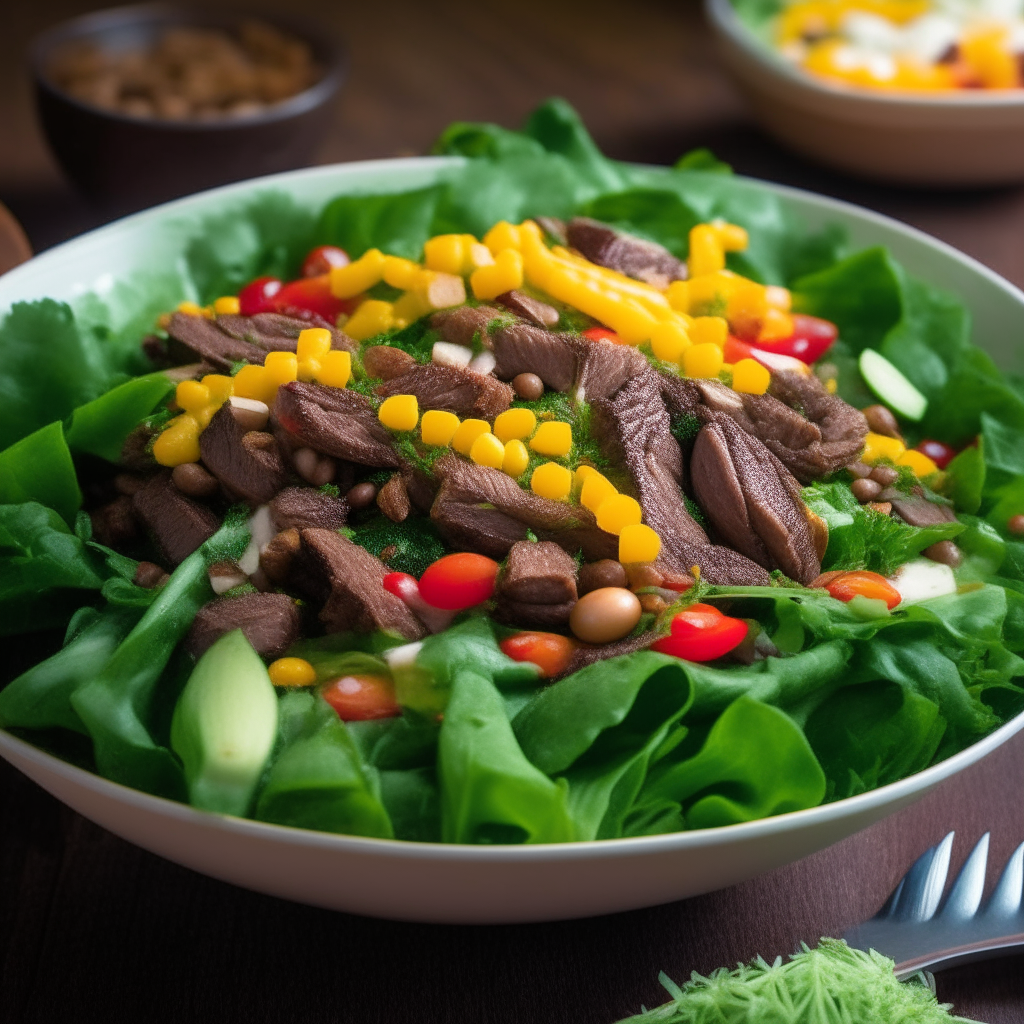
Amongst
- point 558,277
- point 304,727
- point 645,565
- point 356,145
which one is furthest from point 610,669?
point 356,145

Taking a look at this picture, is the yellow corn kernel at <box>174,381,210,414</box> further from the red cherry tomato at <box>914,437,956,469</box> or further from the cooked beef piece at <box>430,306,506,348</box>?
the red cherry tomato at <box>914,437,956,469</box>

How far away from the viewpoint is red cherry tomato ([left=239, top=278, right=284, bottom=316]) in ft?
11.7

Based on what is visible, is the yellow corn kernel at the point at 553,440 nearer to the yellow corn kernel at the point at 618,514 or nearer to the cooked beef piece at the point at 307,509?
the yellow corn kernel at the point at 618,514

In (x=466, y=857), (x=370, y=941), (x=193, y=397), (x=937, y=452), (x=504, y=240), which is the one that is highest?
(x=504, y=240)

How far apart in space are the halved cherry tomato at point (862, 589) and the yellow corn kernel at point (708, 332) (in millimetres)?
788

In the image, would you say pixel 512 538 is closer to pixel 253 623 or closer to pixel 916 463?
pixel 253 623

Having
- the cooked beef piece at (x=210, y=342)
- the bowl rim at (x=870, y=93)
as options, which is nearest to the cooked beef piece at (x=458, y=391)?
the cooked beef piece at (x=210, y=342)

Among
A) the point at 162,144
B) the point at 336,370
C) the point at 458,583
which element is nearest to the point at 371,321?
the point at 336,370

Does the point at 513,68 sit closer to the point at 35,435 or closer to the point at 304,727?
the point at 35,435

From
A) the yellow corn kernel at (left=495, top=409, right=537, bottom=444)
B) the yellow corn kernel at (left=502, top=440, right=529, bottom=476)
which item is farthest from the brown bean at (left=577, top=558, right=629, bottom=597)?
the yellow corn kernel at (left=495, top=409, right=537, bottom=444)

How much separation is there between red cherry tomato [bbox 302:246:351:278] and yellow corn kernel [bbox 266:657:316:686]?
1.60 meters

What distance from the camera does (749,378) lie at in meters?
3.12

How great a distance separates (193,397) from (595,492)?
41.2 inches

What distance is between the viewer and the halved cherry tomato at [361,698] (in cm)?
244
